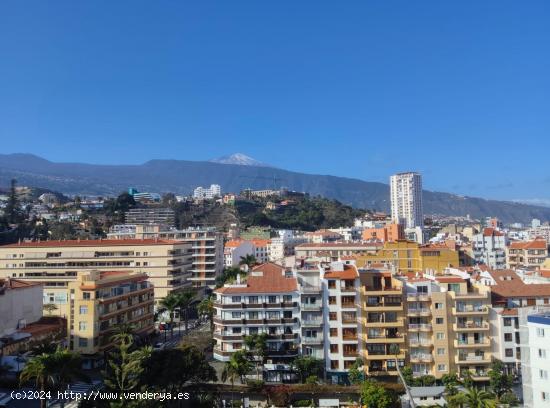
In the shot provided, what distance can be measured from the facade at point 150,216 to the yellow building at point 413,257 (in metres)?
98.0

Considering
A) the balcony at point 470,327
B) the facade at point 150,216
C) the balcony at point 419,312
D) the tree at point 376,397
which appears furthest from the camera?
the facade at point 150,216

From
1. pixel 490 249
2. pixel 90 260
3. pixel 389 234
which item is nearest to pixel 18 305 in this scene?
pixel 90 260

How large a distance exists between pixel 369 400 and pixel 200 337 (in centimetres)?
2740

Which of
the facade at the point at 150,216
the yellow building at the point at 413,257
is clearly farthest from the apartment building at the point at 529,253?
the facade at the point at 150,216

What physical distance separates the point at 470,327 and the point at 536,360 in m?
12.1

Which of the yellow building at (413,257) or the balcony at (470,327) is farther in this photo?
the yellow building at (413,257)

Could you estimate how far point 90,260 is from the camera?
83.5 m

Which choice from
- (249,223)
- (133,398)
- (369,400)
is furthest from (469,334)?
(249,223)

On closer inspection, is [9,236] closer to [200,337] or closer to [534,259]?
[200,337]

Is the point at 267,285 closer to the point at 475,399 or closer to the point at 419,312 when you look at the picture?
the point at 419,312

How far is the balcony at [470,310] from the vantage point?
44.9 metres

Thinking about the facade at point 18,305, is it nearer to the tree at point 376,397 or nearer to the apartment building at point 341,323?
the apartment building at point 341,323

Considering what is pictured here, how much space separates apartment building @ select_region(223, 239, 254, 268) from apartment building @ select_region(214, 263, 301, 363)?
5908 cm

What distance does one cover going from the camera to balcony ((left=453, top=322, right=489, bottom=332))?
44.7m
